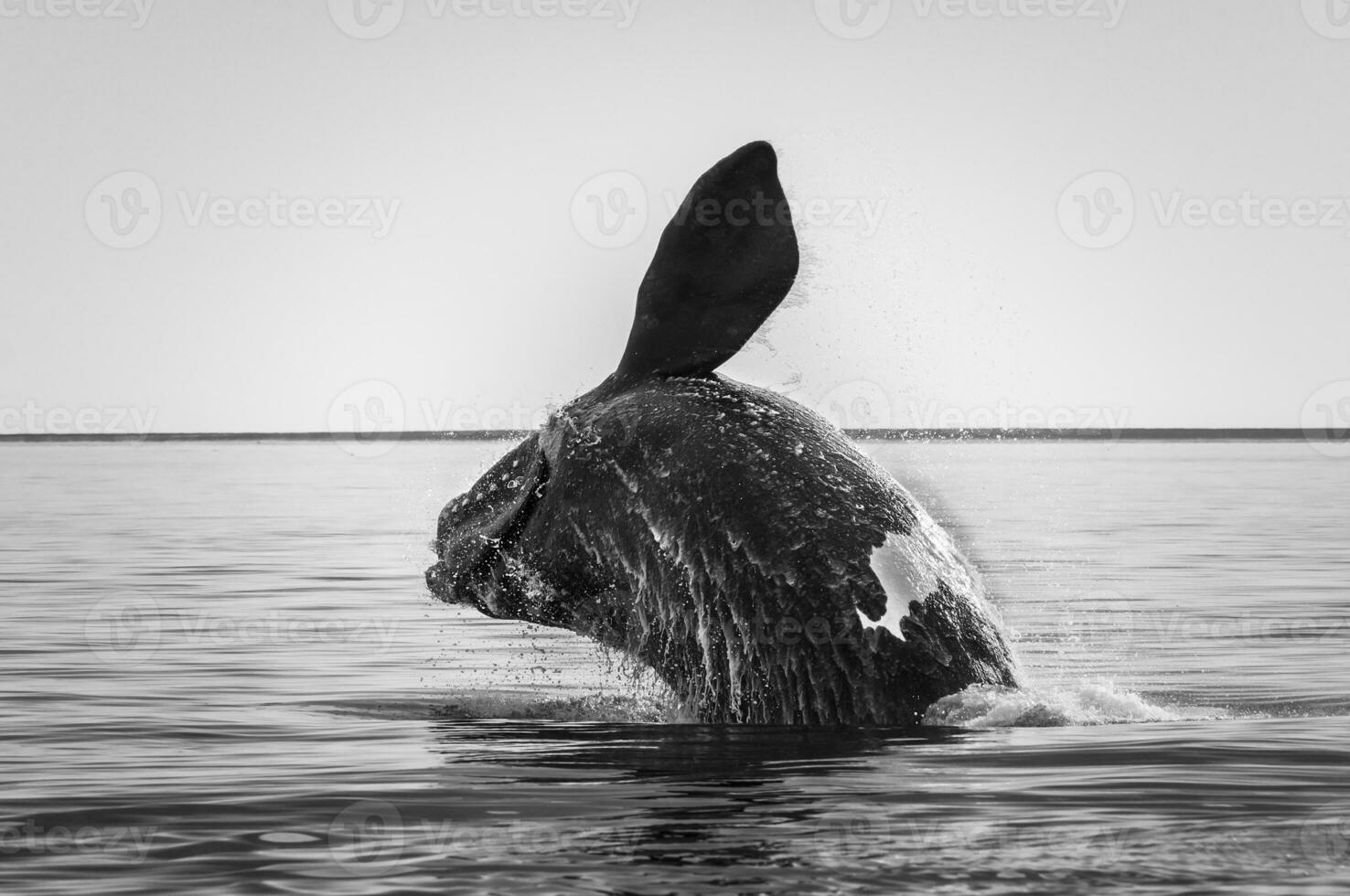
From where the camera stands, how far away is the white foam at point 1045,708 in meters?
7.79

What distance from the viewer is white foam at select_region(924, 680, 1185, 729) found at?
779 cm

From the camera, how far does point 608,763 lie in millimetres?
8141

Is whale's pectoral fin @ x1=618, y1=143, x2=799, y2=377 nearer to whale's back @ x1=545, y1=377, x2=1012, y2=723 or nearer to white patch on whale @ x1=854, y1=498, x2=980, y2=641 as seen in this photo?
whale's back @ x1=545, y1=377, x2=1012, y2=723

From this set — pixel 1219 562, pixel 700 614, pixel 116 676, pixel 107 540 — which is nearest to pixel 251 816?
pixel 700 614

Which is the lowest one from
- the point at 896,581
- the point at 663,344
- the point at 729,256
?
the point at 896,581

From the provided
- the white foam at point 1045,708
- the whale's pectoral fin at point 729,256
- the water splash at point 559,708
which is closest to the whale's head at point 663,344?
the whale's pectoral fin at point 729,256

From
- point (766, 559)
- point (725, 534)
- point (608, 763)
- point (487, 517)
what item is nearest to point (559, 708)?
point (487, 517)

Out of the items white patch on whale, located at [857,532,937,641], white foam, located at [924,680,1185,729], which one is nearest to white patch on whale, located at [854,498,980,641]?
white patch on whale, located at [857,532,937,641]

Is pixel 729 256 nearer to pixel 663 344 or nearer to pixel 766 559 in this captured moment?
pixel 663 344

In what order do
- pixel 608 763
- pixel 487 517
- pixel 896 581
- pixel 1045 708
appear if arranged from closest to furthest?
pixel 896 581
pixel 608 763
pixel 1045 708
pixel 487 517

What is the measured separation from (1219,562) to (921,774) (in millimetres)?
18295

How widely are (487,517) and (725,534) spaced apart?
1.70 meters

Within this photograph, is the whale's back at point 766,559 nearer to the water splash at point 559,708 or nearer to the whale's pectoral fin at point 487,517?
the whale's pectoral fin at point 487,517

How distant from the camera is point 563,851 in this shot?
19.8 ft
